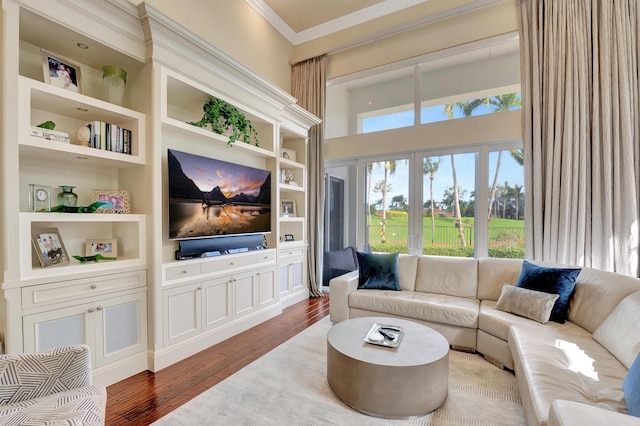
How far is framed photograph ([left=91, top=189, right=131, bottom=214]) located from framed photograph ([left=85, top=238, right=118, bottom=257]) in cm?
30

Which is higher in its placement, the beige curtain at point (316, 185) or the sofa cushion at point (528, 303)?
the beige curtain at point (316, 185)

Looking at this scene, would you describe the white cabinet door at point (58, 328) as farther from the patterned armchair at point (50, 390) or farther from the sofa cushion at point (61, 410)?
the sofa cushion at point (61, 410)

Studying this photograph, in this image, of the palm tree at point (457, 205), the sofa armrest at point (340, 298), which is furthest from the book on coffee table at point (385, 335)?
the palm tree at point (457, 205)

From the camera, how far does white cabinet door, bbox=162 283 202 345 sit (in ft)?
8.54

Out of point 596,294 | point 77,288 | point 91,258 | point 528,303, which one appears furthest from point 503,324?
point 91,258

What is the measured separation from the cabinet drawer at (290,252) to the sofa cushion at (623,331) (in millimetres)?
3400

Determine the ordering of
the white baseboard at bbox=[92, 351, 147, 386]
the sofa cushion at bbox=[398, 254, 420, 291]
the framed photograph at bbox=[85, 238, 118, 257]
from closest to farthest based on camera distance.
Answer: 1. the white baseboard at bbox=[92, 351, 147, 386]
2. the framed photograph at bbox=[85, 238, 118, 257]
3. the sofa cushion at bbox=[398, 254, 420, 291]

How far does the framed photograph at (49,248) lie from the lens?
2.03m

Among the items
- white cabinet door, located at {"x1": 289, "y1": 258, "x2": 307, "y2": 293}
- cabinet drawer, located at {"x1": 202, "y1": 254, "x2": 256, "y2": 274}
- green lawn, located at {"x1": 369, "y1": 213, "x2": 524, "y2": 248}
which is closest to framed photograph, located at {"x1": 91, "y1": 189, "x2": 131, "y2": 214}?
cabinet drawer, located at {"x1": 202, "y1": 254, "x2": 256, "y2": 274}

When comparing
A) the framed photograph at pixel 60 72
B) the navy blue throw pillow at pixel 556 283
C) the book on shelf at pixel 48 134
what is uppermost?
the framed photograph at pixel 60 72

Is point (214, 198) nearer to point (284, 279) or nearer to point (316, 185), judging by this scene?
point (284, 279)

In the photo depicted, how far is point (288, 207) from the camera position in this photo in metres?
4.72

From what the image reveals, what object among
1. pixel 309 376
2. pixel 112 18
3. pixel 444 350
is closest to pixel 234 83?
pixel 112 18

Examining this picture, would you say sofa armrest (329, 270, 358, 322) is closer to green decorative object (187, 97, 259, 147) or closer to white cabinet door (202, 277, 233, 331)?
white cabinet door (202, 277, 233, 331)
